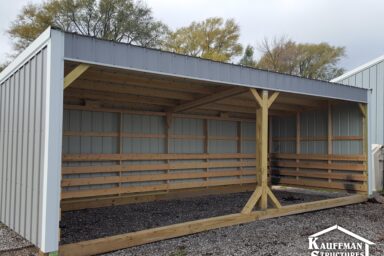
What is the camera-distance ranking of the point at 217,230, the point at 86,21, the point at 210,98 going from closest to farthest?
the point at 217,230, the point at 210,98, the point at 86,21

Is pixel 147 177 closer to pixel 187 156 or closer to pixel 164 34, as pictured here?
pixel 187 156

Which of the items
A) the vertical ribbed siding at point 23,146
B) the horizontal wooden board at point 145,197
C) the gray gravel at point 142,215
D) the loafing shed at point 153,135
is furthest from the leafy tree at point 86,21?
the vertical ribbed siding at point 23,146

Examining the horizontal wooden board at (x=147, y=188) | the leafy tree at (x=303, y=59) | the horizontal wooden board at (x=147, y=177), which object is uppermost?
the leafy tree at (x=303, y=59)

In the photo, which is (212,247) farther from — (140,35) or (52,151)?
(140,35)

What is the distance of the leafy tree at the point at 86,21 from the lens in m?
19.6

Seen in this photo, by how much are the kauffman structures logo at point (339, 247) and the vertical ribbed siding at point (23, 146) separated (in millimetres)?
3066

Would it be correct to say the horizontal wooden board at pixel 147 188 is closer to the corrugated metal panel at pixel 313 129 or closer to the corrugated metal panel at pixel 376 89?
the corrugated metal panel at pixel 313 129

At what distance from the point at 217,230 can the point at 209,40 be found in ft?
68.0

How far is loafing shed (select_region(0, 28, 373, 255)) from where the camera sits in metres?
3.75

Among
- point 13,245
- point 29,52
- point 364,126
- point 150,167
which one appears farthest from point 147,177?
point 364,126

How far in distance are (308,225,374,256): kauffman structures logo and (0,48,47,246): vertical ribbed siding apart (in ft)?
10.1

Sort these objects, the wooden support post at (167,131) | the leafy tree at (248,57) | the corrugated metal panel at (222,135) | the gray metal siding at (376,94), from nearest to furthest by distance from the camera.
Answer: the wooden support post at (167,131), the corrugated metal panel at (222,135), the gray metal siding at (376,94), the leafy tree at (248,57)

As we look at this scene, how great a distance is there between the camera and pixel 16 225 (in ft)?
14.6

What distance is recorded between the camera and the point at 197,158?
8.30 metres
